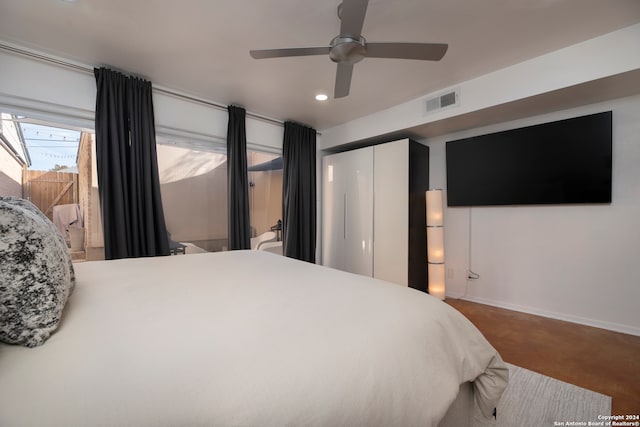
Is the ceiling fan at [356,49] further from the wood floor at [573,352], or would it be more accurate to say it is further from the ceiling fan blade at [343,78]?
the wood floor at [573,352]

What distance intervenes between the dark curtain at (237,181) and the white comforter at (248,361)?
2088 millimetres

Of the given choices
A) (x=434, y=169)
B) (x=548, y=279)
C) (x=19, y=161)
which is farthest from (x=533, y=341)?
(x=19, y=161)

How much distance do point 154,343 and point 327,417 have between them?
0.48 meters

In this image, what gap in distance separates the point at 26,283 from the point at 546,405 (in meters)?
2.37

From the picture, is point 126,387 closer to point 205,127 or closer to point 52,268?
point 52,268

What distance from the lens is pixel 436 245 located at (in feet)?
10.5

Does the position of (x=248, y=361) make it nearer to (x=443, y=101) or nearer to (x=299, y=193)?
(x=443, y=101)

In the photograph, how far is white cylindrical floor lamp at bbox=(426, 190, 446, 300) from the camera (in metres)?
3.16

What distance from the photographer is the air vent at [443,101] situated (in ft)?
9.16

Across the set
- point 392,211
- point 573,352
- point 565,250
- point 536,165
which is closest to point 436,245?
point 392,211

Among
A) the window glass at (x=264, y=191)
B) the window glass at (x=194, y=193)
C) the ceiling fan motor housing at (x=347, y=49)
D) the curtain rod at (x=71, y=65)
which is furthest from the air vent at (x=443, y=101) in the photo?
the window glass at (x=194, y=193)

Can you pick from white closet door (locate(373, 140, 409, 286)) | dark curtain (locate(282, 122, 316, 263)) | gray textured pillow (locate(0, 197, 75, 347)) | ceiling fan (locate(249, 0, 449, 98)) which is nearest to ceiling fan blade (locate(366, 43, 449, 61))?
ceiling fan (locate(249, 0, 449, 98))

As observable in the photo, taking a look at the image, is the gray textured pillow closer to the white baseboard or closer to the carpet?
the carpet

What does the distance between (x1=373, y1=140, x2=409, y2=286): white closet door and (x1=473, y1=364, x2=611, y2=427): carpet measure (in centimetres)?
165
